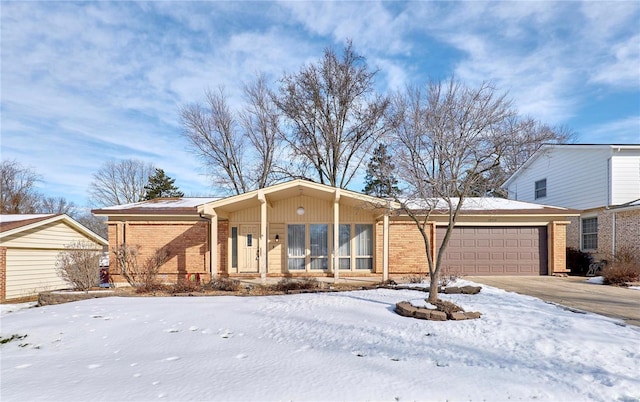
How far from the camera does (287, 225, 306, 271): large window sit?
12.9m

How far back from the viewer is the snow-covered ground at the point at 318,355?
11.5 feet

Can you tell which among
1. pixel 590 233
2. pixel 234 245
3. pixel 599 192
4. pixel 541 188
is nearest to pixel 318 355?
pixel 234 245

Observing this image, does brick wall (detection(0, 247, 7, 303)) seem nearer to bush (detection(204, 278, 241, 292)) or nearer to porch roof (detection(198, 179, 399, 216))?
porch roof (detection(198, 179, 399, 216))

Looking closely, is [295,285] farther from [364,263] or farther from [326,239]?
[364,263]

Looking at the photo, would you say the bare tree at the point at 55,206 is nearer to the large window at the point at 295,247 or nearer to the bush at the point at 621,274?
the large window at the point at 295,247

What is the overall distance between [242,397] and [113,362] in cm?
229

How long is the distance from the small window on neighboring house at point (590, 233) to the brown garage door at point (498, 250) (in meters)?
3.52

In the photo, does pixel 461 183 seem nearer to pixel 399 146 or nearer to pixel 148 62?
pixel 399 146

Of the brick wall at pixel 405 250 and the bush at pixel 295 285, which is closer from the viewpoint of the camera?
the bush at pixel 295 285

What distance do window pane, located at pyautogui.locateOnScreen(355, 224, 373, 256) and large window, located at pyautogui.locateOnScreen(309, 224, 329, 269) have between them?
1.19 meters

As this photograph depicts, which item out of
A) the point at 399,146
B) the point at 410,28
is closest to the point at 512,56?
the point at 410,28

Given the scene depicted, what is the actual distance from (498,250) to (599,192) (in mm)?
6055

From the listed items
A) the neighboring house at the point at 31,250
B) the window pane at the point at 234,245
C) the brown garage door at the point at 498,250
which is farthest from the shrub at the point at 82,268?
the brown garage door at the point at 498,250

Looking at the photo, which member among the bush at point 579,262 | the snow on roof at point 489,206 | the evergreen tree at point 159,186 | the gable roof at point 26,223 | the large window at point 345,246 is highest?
the evergreen tree at point 159,186
